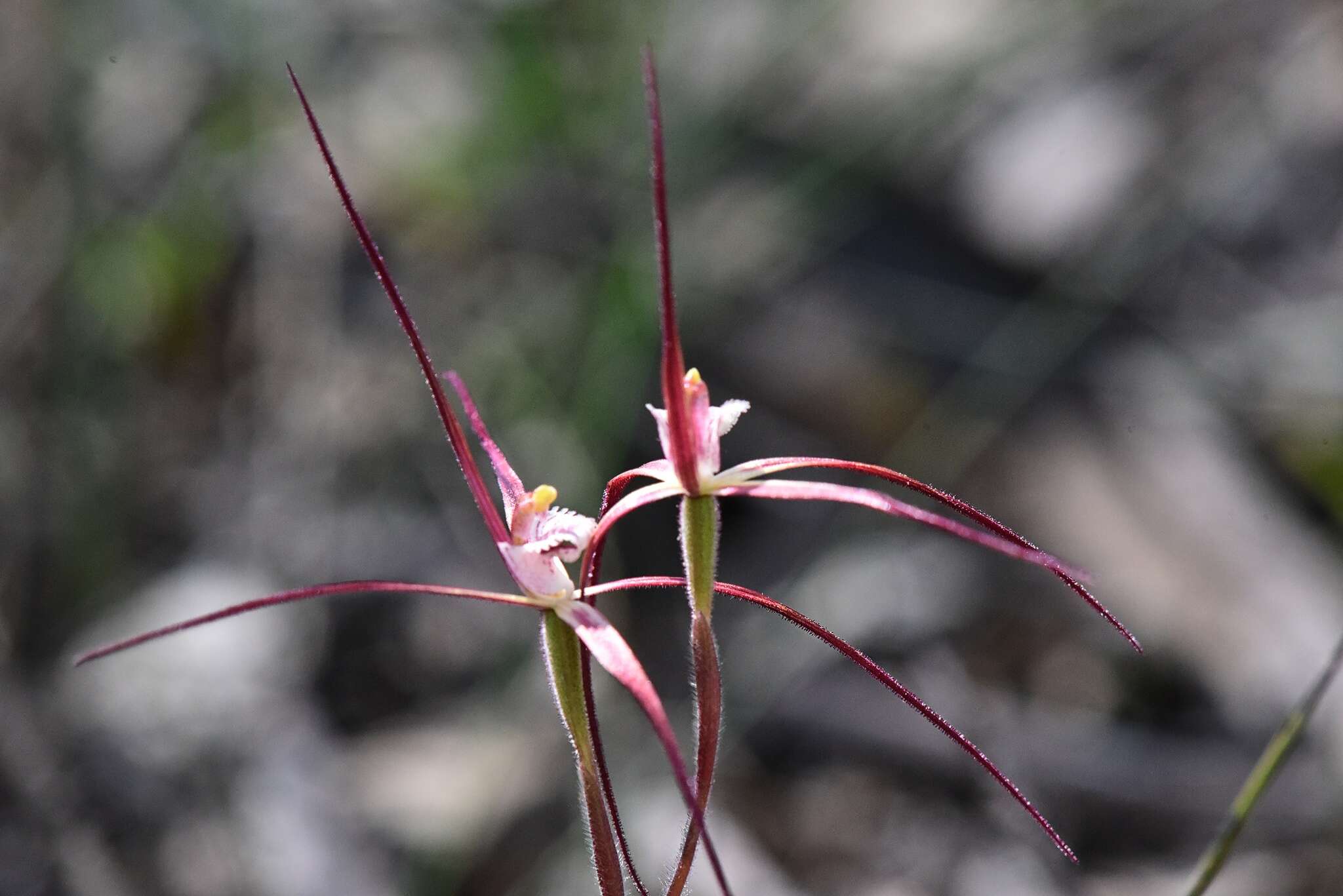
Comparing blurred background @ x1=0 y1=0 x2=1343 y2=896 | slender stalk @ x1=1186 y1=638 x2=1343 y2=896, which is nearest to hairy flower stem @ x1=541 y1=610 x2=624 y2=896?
slender stalk @ x1=1186 y1=638 x2=1343 y2=896

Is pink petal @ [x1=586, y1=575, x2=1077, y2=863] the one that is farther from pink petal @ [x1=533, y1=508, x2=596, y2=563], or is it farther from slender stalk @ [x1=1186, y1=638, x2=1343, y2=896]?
slender stalk @ [x1=1186, y1=638, x2=1343, y2=896]

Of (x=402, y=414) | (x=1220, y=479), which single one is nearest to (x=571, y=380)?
(x=402, y=414)

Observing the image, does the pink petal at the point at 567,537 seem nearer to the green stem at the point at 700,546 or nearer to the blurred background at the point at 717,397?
the green stem at the point at 700,546

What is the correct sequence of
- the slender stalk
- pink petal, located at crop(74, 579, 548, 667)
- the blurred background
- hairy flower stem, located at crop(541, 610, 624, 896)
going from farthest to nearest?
the blurred background, the slender stalk, hairy flower stem, located at crop(541, 610, 624, 896), pink petal, located at crop(74, 579, 548, 667)

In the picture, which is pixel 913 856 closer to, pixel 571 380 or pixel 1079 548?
pixel 1079 548

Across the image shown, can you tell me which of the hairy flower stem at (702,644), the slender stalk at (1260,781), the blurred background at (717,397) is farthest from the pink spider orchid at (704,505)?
the blurred background at (717,397)

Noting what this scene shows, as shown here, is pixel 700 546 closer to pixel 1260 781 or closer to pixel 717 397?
pixel 1260 781
